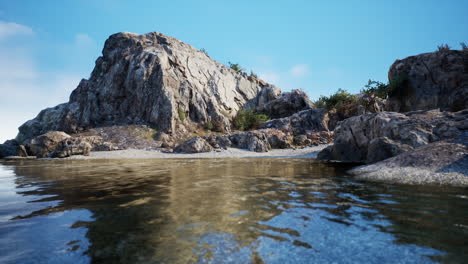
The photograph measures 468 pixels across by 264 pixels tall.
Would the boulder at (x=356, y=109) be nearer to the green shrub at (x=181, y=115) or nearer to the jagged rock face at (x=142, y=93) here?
the jagged rock face at (x=142, y=93)

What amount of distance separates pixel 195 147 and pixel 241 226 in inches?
749

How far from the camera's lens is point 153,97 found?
35594 mm

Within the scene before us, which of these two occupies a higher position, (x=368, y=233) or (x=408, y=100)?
(x=408, y=100)

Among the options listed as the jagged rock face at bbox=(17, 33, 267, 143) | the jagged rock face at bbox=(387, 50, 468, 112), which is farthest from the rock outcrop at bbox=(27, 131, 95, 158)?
the jagged rock face at bbox=(387, 50, 468, 112)

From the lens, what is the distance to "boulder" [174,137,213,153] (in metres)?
21.7

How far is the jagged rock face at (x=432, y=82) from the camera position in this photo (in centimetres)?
1789

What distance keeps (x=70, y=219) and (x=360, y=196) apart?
16.5ft

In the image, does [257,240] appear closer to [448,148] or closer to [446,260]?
[446,260]

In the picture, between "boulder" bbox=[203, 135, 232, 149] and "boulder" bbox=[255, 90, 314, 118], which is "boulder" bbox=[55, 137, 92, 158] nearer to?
"boulder" bbox=[203, 135, 232, 149]

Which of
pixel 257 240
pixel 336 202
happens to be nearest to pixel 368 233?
pixel 257 240

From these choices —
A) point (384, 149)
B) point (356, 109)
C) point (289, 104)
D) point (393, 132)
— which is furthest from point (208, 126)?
point (384, 149)

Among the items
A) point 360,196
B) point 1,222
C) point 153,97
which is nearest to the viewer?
point 1,222

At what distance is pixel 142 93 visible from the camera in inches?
1420

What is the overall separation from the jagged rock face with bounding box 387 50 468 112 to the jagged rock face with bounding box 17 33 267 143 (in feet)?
77.5
